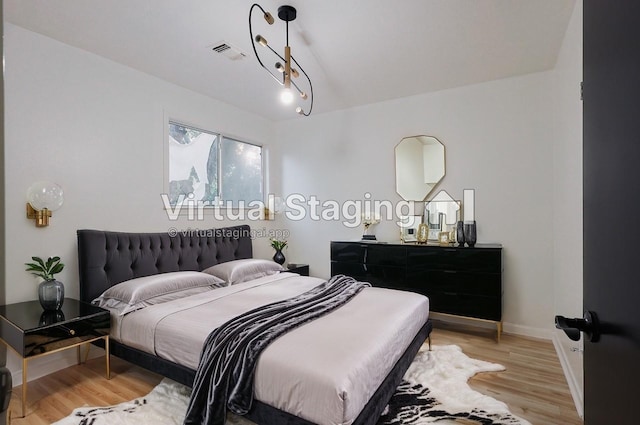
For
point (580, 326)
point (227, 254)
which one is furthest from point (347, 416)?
point (227, 254)

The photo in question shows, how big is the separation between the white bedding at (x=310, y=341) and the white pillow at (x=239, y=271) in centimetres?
23

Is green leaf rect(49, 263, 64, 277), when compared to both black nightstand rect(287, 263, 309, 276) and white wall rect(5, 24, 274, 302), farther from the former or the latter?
black nightstand rect(287, 263, 309, 276)

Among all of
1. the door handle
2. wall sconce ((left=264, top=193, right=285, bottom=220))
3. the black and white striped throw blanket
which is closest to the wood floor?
the black and white striped throw blanket

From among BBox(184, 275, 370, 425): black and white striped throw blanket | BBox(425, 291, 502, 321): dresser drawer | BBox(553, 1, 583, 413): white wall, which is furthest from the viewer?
BBox(425, 291, 502, 321): dresser drawer

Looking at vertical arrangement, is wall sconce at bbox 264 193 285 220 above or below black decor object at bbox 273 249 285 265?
above

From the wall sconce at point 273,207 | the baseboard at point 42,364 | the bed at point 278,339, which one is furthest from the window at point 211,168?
the baseboard at point 42,364

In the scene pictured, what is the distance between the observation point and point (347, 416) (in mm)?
1472

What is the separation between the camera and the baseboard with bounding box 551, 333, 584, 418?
83.8 inches

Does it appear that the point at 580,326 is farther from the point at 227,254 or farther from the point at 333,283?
the point at 227,254

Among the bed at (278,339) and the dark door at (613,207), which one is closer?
the dark door at (613,207)

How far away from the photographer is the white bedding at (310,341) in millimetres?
1527

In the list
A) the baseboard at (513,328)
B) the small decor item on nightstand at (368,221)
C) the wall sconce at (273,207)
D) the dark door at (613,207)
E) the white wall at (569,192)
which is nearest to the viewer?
the dark door at (613,207)

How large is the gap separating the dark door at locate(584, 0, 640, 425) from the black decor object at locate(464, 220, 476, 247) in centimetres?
272

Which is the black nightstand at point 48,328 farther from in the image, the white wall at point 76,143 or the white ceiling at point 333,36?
the white ceiling at point 333,36
